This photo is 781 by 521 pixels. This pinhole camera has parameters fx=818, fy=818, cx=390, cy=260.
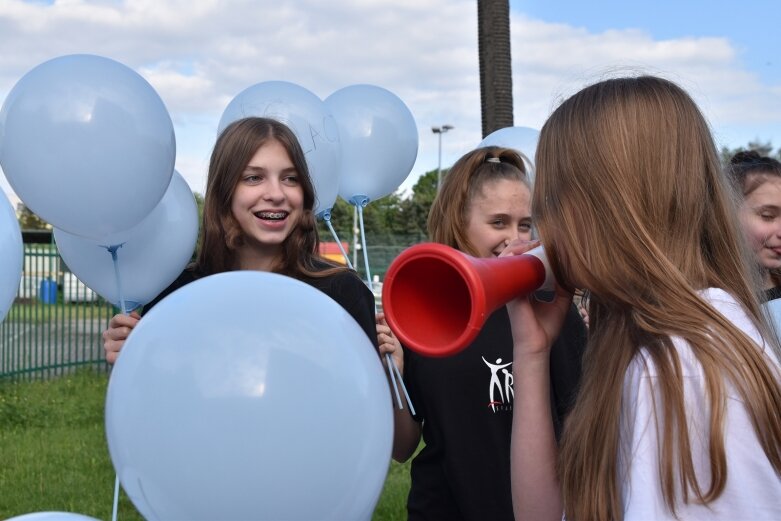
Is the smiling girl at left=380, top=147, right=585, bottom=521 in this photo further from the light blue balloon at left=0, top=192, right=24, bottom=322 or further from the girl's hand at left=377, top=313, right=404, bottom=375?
the light blue balloon at left=0, top=192, right=24, bottom=322

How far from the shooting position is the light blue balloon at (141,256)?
2.81 m

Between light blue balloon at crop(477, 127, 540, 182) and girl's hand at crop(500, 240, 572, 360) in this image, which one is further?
light blue balloon at crop(477, 127, 540, 182)

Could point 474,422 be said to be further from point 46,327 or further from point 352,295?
point 46,327

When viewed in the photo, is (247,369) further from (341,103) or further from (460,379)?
(341,103)

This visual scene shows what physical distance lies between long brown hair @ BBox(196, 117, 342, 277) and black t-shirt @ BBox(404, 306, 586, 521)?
0.62m

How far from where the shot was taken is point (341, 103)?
4.02 meters

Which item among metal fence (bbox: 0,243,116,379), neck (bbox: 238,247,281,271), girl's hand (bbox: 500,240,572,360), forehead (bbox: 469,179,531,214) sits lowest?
metal fence (bbox: 0,243,116,379)

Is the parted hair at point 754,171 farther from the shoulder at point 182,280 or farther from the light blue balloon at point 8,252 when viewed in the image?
the light blue balloon at point 8,252

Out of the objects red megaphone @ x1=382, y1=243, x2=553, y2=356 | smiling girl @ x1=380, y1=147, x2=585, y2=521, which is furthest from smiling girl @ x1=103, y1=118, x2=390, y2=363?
red megaphone @ x1=382, y1=243, x2=553, y2=356

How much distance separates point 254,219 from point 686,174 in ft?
5.32

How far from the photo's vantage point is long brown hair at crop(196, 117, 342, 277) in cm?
283

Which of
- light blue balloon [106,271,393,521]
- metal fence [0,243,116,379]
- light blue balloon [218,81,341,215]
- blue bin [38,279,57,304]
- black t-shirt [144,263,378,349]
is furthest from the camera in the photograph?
blue bin [38,279,57,304]

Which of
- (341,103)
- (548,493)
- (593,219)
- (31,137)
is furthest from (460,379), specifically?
(341,103)

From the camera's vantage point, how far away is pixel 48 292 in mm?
10469
